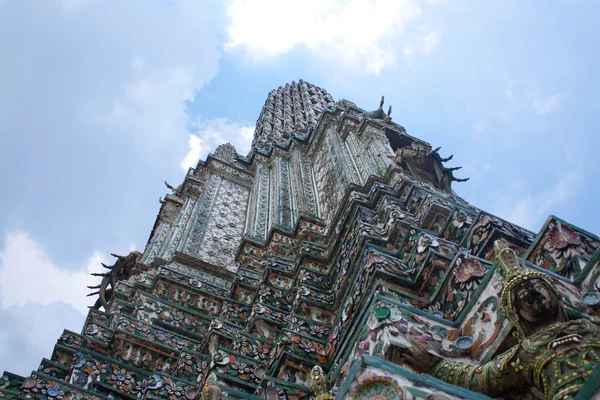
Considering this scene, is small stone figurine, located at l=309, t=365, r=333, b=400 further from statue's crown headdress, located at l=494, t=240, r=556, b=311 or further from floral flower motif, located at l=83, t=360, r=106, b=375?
floral flower motif, located at l=83, t=360, r=106, b=375

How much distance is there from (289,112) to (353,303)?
1844 cm

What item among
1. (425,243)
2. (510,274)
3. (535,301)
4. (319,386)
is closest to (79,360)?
(319,386)

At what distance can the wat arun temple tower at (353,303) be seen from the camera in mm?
→ 2781

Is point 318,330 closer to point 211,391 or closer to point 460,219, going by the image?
point 211,391

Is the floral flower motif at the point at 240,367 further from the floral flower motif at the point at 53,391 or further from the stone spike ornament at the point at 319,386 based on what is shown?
the floral flower motif at the point at 53,391

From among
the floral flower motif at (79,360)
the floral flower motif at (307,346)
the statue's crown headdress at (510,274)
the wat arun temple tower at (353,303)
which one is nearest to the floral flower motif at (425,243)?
the wat arun temple tower at (353,303)

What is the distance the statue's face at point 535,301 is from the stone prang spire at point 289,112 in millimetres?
13507

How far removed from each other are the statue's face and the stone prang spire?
1351cm

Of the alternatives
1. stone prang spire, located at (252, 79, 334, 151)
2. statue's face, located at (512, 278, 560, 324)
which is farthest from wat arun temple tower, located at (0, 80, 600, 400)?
stone prang spire, located at (252, 79, 334, 151)

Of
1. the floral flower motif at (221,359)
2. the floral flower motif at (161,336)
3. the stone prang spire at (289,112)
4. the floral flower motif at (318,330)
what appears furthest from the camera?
the stone prang spire at (289,112)

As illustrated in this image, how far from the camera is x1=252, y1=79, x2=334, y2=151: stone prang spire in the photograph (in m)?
18.5

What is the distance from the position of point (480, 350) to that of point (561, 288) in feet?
1.84

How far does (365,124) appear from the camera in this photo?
11984 mm

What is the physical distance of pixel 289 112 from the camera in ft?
74.8
